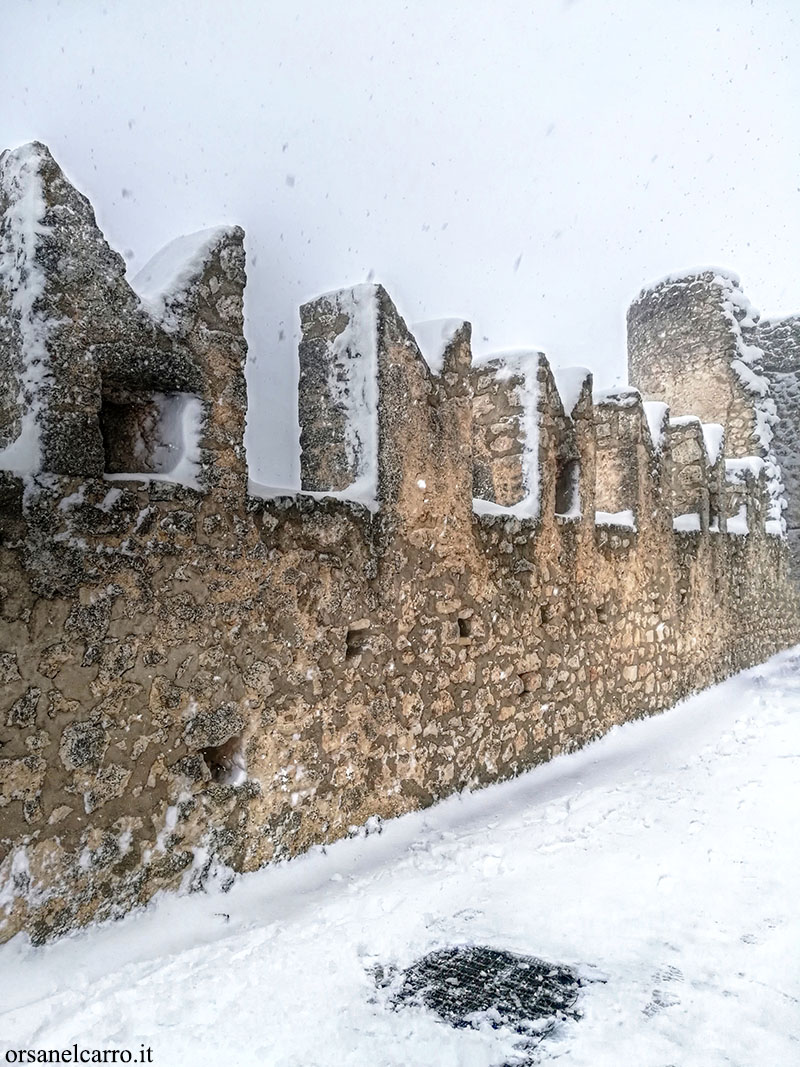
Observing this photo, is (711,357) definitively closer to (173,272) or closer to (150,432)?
(173,272)

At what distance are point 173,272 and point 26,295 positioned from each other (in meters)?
0.56

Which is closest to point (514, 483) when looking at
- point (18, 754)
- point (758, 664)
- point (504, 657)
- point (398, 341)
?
point (504, 657)

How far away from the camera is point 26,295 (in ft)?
7.34

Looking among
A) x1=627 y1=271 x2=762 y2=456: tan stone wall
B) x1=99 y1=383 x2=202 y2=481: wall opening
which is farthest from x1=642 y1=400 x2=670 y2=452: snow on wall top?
x1=627 y1=271 x2=762 y2=456: tan stone wall

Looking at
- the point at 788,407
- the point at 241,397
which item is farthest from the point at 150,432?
the point at 788,407

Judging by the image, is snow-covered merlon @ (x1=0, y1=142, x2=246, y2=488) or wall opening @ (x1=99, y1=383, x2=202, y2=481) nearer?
snow-covered merlon @ (x1=0, y1=142, x2=246, y2=488)

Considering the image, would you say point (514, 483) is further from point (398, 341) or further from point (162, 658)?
point (162, 658)

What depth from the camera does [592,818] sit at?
3.52 m

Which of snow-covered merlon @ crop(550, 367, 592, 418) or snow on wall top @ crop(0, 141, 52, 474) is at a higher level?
snow-covered merlon @ crop(550, 367, 592, 418)

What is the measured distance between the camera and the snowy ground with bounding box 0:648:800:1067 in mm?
1852

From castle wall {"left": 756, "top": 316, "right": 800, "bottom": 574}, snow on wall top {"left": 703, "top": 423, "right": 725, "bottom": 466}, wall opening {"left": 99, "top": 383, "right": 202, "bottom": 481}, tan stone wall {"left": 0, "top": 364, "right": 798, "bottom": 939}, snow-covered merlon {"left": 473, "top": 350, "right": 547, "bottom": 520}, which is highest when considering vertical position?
castle wall {"left": 756, "top": 316, "right": 800, "bottom": 574}

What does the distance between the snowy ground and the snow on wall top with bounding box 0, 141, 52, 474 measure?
142cm

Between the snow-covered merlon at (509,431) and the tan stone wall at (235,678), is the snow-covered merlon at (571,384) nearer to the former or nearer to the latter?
the snow-covered merlon at (509,431)

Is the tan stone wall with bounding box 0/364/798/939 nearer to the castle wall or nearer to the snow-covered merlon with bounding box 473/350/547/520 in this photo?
the snow-covered merlon with bounding box 473/350/547/520
